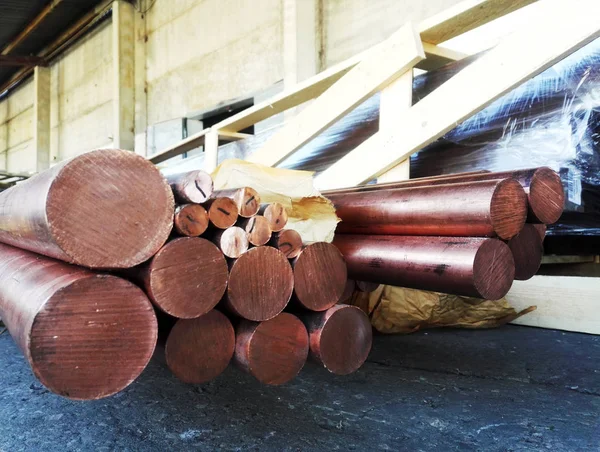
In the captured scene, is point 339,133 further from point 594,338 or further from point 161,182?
point 161,182

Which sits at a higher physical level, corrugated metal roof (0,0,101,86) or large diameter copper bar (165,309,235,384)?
corrugated metal roof (0,0,101,86)

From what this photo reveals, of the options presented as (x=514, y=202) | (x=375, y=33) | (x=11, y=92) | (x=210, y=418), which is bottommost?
(x=210, y=418)

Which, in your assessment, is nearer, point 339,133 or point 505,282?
point 505,282

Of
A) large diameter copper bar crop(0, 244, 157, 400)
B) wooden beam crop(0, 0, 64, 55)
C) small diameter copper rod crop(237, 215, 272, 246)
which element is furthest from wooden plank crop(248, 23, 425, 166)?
wooden beam crop(0, 0, 64, 55)

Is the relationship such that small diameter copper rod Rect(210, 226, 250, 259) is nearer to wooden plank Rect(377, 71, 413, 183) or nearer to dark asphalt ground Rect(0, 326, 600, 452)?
dark asphalt ground Rect(0, 326, 600, 452)

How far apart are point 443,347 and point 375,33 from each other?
3.31 m

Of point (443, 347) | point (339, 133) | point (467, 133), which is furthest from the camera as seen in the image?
point (339, 133)

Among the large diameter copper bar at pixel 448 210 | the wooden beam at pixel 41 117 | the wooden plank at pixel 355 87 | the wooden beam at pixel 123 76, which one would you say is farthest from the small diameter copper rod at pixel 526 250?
the wooden beam at pixel 41 117

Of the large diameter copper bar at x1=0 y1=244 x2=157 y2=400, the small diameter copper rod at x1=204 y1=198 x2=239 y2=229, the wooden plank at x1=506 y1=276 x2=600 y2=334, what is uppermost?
the small diameter copper rod at x1=204 y1=198 x2=239 y2=229

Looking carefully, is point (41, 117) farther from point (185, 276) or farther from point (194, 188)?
point (185, 276)

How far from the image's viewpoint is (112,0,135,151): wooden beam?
26.3ft

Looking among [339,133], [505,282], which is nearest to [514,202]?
[505,282]

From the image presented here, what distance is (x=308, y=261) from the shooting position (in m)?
1.42

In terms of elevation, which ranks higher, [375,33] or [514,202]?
[375,33]
